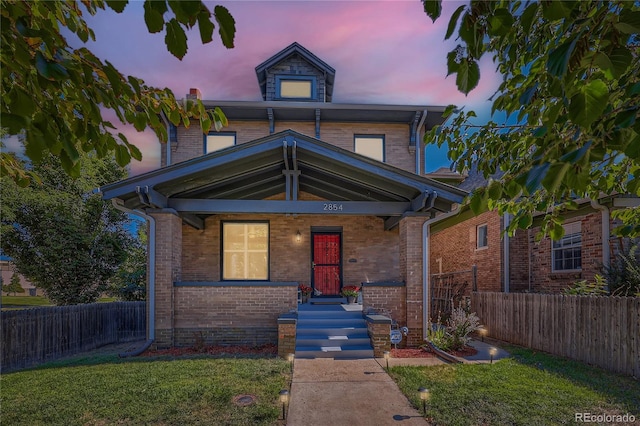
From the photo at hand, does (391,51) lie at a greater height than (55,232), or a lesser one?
greater

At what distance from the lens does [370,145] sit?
12414 mm

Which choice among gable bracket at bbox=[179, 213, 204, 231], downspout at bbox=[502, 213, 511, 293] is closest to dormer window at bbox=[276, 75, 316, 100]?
gable bracket at bbox=[179, 213, 204, 231]

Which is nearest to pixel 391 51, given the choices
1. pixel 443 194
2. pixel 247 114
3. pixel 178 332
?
pixel 443 194

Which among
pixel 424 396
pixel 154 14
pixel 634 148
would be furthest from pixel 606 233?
pixel 154 14

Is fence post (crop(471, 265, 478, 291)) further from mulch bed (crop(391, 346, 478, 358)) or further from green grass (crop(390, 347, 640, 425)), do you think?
green grass (crop(390, 347, 640, 425))

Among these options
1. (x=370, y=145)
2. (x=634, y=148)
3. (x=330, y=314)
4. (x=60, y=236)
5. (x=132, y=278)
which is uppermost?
(x=370, y=145)

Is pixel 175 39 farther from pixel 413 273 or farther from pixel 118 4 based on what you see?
pixel 413 273

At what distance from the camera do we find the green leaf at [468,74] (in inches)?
74.4

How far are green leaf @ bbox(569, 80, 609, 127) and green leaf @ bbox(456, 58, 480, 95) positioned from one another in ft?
1.74

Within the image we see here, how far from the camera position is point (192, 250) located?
11.1 metres

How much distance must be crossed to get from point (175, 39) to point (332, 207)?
7.33 meters

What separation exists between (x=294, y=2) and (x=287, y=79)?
23.7 feet

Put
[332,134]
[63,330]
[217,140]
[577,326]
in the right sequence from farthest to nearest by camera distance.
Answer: [332,134], [217,140], [63,330], [577,326]

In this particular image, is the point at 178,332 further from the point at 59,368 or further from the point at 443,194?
the point at 443,194
